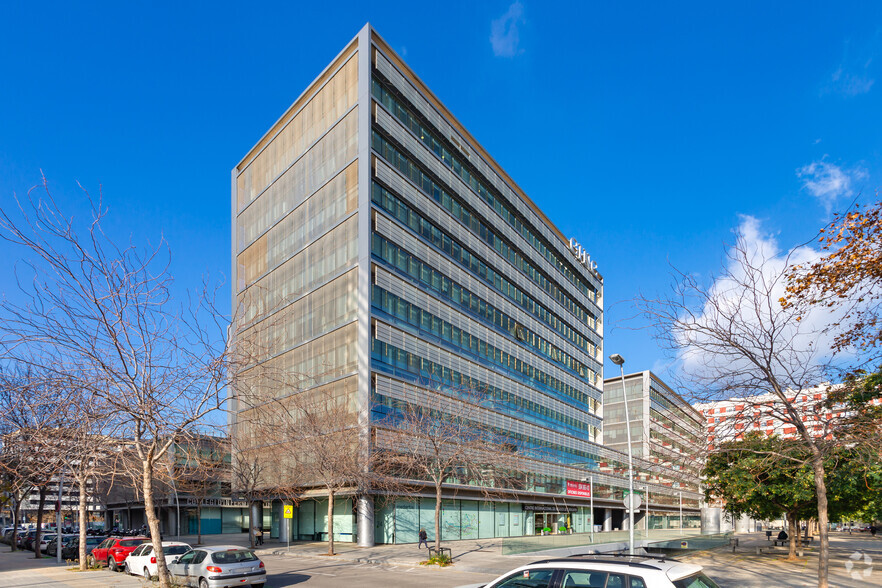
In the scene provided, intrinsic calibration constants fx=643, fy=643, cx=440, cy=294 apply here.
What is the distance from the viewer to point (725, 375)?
1421cm

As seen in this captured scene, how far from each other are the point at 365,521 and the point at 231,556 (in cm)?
2331

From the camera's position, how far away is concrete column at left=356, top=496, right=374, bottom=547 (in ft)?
131

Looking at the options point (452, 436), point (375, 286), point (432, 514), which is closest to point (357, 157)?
point (375, 286)

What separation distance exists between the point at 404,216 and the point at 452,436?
20.4 m

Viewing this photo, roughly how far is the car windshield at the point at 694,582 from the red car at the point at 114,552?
83.5 ft

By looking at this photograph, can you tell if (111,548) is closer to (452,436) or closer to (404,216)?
(452,436)

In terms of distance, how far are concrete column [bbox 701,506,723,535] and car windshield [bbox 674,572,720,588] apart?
87920 mm

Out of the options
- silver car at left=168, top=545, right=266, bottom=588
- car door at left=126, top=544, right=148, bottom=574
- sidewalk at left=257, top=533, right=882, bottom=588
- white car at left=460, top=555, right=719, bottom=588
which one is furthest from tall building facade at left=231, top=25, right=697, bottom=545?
white car at left=460, top=555, right=719, bottom=588

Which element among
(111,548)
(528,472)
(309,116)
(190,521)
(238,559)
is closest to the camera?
(238,559)

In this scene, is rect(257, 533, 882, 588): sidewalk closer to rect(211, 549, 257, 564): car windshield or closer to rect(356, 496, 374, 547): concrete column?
rect(356, 496, 374, 547): concrete column

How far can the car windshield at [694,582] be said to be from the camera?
24.6ft

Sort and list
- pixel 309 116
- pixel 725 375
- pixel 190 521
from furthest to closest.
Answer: pixel 190 521, pixel 309 116, pixel 725 375

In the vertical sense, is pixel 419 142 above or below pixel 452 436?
above

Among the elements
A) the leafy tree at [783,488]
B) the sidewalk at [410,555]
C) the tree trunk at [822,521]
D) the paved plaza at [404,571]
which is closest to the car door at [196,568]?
the paved plaza at [404,571]
